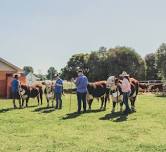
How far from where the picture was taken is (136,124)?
18234 mm

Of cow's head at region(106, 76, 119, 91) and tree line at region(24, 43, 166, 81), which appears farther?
tree line at region(24, 43, 166, 81)

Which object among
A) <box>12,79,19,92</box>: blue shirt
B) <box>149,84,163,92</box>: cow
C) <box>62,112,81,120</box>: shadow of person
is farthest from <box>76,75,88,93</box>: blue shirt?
<box>149,84,163,92</box>: cow

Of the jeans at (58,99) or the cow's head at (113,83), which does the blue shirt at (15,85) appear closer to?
the jeans at (58,99)

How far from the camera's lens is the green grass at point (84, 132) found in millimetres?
13516

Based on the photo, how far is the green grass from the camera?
44.3 ft

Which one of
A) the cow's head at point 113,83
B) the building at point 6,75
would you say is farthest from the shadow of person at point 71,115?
the building at point 6,75

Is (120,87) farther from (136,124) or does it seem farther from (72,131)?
(72,131)

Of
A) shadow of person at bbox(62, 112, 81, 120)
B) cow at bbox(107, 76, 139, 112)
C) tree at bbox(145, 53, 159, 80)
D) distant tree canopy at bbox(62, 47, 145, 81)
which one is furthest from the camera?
tree at bbox(145, 53, 159, 80)

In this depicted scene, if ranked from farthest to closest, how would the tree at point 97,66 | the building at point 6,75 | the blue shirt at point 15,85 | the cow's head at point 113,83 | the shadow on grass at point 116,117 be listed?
the tree at point 97,66 < the building at point 6,75 < the blue shirt at point 15,85 < the cow's head at point 113,83 < the shadow on grass at point 116,117

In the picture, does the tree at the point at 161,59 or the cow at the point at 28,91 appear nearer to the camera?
the cow at the point at 28,91

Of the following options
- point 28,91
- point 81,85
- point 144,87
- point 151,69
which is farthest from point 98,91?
point 151,69

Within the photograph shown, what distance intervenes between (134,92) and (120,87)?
1.20 meters

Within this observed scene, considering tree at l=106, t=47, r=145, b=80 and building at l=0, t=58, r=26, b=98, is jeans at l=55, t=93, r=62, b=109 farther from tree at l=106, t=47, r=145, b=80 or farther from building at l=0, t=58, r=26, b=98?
tree at l=106, t=47, r=145, b=80

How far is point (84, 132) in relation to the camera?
16.4m
